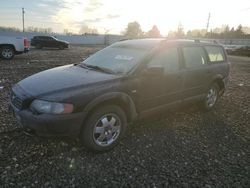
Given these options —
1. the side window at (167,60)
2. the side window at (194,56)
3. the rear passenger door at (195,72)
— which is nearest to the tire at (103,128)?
the side window at (167,60)

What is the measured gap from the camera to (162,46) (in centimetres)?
418

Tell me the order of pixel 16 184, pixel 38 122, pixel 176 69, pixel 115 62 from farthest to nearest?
pixel 176 69 → pixel 115 62 → pixel 38 122 → pixel 16 184

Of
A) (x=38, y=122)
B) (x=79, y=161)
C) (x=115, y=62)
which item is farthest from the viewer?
(x=115, y=62)

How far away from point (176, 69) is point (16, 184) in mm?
3210

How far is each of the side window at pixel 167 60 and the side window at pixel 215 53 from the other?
1356mm

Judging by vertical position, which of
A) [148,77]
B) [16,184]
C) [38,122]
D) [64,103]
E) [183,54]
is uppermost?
[183,54]

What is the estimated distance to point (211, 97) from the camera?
552cm

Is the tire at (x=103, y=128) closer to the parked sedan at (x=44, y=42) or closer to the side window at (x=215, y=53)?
the side window at (x=215, y=53)

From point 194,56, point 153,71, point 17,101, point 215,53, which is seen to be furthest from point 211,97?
point 17,101

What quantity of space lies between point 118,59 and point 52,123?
1773mm

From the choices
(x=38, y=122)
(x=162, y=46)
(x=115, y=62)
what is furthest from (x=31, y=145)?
(x=162, y=46)

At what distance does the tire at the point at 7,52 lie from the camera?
43.6 ft

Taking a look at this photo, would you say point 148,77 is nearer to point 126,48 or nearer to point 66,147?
point 126,48

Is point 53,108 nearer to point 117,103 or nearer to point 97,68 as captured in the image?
point 117,103
